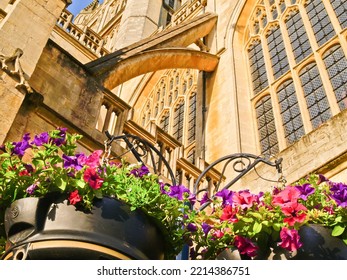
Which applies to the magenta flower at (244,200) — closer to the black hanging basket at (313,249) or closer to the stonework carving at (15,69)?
the black hanging basket at (313,249)

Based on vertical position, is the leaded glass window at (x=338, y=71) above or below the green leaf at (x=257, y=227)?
above

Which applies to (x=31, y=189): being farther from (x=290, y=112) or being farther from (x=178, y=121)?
(x=178, y=121)

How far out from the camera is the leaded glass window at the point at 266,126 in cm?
932

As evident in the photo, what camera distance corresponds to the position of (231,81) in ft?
36.2

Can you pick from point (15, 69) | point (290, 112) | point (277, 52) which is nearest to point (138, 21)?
point (277, 52)

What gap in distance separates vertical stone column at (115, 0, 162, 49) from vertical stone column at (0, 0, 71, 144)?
13.0 metres

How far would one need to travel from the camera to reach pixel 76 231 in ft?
7.16

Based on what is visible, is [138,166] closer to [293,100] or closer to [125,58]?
[125,58]

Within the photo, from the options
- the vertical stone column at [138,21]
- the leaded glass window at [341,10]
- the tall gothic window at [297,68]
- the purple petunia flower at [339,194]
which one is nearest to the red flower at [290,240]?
the purple petunia flower at [339,194]

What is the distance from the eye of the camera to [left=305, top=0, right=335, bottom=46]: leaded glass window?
1017 cm

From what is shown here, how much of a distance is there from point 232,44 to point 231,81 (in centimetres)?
184

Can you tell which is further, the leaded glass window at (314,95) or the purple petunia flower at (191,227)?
the leaded glass window at (314,95)

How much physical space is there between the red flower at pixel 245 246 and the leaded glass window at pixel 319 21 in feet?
28.2
